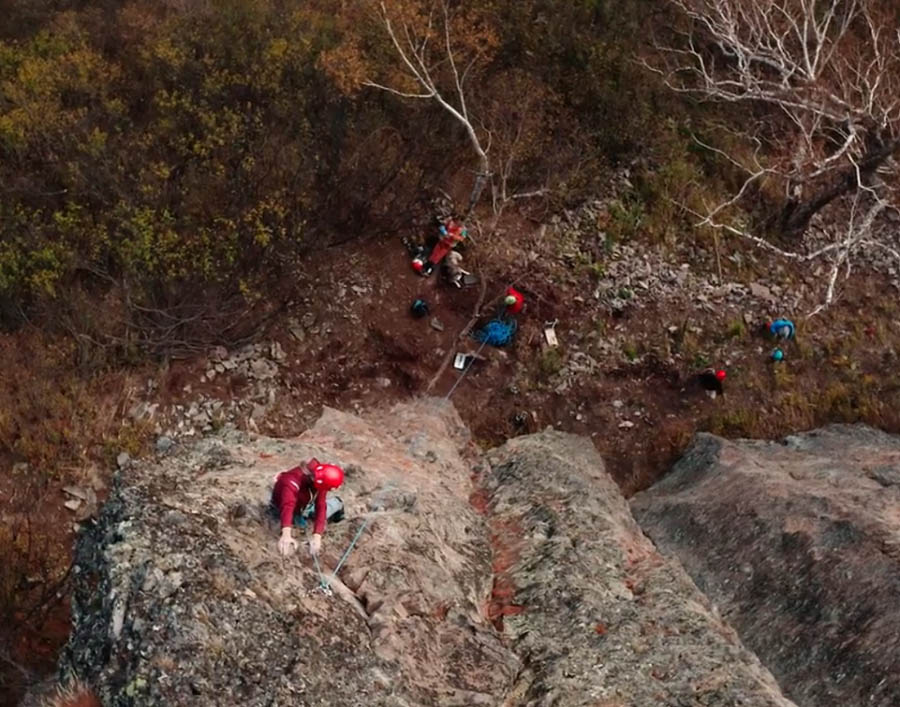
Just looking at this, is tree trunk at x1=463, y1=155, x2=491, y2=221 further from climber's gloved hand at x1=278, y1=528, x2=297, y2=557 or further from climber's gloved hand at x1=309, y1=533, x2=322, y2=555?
climber's gloved hand at x1=278, y1=528, x2=297, y2=557

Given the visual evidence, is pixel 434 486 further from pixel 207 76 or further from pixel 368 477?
pixel 207 76

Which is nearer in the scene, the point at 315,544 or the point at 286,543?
the point at 286,543

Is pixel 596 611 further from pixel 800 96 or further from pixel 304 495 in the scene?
pixel 800 96

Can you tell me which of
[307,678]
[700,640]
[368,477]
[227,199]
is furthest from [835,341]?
[307,678]

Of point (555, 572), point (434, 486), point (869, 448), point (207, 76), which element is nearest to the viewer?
point (555, 572)

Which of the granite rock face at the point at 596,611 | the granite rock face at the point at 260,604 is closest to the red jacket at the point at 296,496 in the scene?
the granite rock face at the point at 260,604

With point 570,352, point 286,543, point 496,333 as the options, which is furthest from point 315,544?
point 570,352
